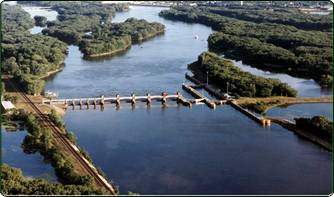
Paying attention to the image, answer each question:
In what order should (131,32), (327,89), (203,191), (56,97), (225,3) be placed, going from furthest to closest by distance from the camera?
1. (225,3)
2. (131,32)
3. (327,89)
4. (56,97)
5. (203,191)

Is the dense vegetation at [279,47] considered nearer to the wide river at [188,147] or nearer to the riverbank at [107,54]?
the wide river at [188,147]

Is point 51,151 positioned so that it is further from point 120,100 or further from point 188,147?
point 120,100

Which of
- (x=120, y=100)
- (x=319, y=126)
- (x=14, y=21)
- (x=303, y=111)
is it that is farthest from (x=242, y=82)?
(x=14, y=21)

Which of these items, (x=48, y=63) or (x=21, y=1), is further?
(x=21, y=1)

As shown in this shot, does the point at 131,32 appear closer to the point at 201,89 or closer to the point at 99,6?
the point at 201,89

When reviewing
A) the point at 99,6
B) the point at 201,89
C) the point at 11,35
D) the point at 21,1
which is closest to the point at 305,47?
the point at 201,89

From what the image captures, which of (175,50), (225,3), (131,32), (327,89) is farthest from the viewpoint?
(225,3)
